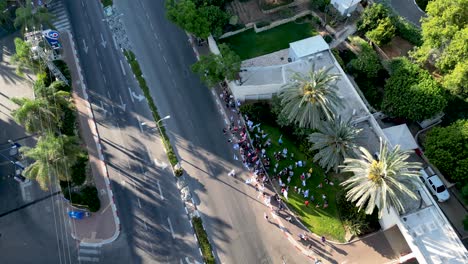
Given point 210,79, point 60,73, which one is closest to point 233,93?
point 210,79

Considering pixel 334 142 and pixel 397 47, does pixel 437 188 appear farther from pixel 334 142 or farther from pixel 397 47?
pixel 397 47

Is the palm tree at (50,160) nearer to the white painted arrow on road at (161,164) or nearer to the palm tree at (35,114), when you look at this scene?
the palm tree at (35,114)

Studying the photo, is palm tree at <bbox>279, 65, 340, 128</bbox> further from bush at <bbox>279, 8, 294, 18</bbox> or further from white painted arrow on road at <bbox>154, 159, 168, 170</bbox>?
bush at <bbox>279, 8, 294, 18</bbox>

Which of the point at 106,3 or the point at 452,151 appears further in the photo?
the point at 106,3

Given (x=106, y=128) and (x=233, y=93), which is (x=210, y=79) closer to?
(x=233, y=93)

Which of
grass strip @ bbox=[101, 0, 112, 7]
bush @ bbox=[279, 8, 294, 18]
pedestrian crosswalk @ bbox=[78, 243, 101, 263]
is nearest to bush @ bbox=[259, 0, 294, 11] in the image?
bush @ bbox=[279, 8, 294, 18]

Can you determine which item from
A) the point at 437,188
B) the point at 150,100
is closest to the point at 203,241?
the point at 150,100
